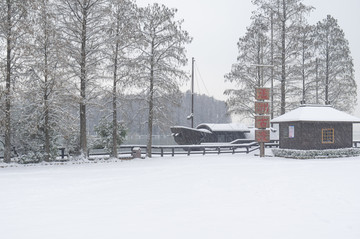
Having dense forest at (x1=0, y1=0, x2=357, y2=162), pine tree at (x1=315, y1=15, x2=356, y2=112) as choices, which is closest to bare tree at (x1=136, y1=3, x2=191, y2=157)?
dense forest at (x1=0, y1=0, x2=357, y2=162)

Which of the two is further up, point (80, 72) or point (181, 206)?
point (80, 72)

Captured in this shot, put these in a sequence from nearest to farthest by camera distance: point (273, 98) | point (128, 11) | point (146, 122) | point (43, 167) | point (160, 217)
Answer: point (160, 217)
point (43, 167)
point (128, 11)
point (146, 122)
point (273, 98)

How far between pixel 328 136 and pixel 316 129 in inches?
49.3

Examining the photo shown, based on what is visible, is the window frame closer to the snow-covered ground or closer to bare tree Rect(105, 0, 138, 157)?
the snow-covered ground

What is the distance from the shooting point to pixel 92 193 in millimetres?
11141

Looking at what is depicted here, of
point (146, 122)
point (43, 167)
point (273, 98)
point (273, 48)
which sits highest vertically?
point (273, 48)

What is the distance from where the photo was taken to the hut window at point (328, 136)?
1004 inches

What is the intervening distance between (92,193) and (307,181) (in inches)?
327

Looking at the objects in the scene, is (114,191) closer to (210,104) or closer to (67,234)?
(67,234)

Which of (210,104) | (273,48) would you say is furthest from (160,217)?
(210,104)

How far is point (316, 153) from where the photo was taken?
24297mm

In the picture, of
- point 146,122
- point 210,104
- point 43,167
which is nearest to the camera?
point 43,167

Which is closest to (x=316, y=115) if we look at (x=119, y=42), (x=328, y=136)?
(x=328, y=136)

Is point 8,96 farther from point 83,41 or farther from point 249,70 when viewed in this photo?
point 249,70
